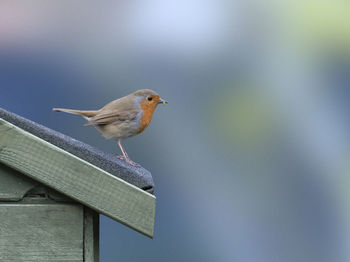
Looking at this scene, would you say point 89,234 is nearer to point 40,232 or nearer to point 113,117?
point 40,232

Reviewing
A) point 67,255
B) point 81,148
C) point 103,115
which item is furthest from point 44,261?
point 103,115

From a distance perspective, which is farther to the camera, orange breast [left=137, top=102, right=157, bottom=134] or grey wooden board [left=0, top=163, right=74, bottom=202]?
orange breast [left=137, top=102, right=157, bottom=134]

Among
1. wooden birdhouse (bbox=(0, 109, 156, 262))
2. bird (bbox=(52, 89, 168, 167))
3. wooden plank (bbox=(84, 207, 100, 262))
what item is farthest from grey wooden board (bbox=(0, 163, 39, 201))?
bird (bbox=(52, 89, 168, 167))

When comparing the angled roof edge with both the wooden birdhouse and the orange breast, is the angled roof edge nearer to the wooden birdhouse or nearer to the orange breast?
the wooden birdhouse

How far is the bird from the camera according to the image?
274cm

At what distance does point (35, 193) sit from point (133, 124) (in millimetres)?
1287

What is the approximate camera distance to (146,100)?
281cm

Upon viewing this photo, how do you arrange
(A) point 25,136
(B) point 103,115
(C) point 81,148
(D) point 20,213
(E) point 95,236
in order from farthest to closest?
(B) point 103,115
(C) point 81,148
(E) point 95,236
(D) point 20,213
(A) point 25,136

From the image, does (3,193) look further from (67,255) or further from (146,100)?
(146,100)

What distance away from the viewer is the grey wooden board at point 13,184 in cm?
147

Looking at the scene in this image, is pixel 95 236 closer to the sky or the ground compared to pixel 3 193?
closer to the ground

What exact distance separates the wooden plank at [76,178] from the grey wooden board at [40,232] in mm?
118

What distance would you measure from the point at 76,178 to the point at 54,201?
15cm

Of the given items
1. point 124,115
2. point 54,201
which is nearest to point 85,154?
point 54,201
